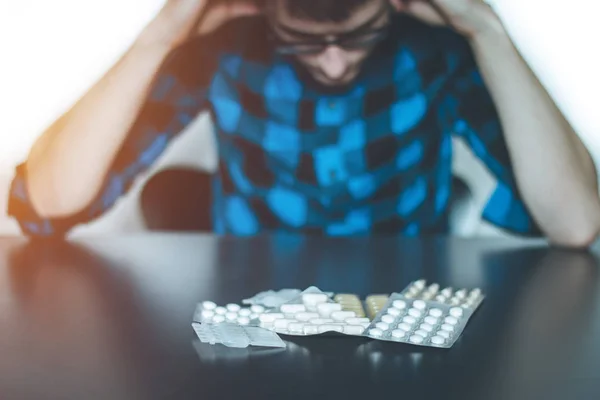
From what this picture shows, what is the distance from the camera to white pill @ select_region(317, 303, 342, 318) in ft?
2.46

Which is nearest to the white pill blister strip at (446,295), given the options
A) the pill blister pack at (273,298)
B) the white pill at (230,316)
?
the pill blister pack at (273,298)

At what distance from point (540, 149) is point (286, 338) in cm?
83

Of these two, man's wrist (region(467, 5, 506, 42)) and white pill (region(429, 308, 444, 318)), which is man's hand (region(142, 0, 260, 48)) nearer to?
man's wrist (region(467, 5, 506, 42))

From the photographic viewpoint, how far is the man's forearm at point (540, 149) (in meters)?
1.35

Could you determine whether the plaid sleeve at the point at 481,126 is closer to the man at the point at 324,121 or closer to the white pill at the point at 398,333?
the man at the point at 324,121

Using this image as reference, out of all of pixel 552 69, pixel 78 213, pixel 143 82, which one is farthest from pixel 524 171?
pixel 78 213

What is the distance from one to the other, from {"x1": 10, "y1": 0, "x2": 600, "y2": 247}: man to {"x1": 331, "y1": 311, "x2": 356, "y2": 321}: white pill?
2.26ft

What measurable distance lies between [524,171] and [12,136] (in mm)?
1008

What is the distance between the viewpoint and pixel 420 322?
2.33 feet

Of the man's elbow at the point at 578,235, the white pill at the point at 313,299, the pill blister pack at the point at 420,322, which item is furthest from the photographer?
the man's elbow at the point at 578,235

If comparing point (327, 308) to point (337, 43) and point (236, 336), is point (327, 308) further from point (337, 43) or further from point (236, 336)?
point (337, 43)

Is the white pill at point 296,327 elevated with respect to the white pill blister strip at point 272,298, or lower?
elevated

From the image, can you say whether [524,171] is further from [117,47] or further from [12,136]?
[12,136]

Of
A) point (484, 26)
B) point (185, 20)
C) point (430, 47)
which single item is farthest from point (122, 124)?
point (484, 26)
